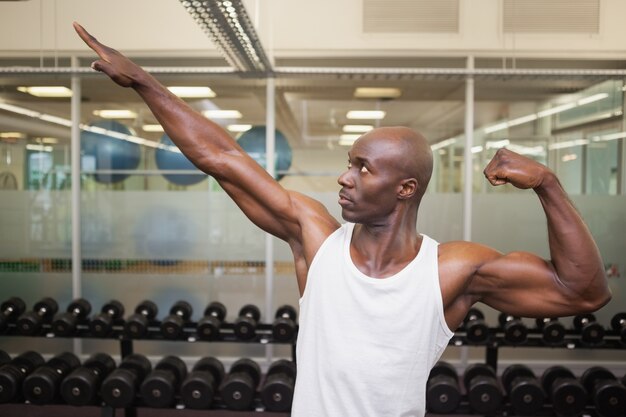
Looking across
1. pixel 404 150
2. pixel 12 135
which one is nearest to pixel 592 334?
pixel 404 150

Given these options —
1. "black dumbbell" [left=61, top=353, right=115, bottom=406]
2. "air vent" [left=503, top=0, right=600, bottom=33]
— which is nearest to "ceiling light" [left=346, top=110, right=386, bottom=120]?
"air vent" [left=503, top=0, right=600, bottom=33]

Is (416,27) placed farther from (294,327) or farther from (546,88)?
(294,327)

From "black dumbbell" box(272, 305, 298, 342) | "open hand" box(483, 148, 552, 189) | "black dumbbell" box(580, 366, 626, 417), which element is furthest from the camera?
"black dumbbell" box(272, 305, 298, 342)

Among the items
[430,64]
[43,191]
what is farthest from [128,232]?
[430,64]

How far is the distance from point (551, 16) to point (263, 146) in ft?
7.91

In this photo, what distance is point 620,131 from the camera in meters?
4.08

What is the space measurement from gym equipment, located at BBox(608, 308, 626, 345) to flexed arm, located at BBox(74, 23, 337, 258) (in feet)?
9.70

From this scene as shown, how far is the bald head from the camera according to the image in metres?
0.90

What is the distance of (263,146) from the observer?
4.18 meters

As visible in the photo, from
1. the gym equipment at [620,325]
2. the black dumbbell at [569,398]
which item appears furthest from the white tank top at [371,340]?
the gym equipment at [620,325]

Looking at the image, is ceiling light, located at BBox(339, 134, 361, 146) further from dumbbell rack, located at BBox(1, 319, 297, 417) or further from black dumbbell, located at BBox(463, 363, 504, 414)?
black dumbbell, located at BBox(463, 363, 504, 414)

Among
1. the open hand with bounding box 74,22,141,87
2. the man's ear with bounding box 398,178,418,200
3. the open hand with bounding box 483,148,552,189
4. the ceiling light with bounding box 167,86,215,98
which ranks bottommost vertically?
the man's ear with bounding box 398,178,418,200

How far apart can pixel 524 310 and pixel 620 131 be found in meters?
3.86

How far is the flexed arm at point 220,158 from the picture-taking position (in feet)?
3.10
